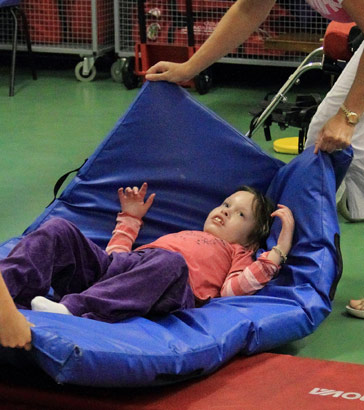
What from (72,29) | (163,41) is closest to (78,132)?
(163,41)

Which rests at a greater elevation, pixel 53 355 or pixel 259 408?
pixel 53 355

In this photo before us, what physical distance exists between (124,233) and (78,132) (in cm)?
215

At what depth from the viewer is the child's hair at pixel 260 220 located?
2.62m

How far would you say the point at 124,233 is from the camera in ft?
8.80

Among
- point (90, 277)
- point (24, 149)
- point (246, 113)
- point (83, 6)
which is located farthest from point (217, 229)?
point (83, 6)

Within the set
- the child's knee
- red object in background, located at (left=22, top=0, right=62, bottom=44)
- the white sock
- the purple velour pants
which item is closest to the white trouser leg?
the purple velour pants

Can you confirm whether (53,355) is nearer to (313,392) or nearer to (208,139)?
(313,392)

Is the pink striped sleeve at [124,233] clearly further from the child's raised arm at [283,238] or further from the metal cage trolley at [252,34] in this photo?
the metal cage trolley at [252,34]

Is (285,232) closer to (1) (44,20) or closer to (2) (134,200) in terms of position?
(2) (134,200)

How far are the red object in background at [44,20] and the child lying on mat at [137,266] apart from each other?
3664mm

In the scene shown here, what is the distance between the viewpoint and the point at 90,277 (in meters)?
2.29

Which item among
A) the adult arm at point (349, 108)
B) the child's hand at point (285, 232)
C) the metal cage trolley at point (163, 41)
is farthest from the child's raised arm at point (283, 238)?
the metal cage trolley at point (163, 41)

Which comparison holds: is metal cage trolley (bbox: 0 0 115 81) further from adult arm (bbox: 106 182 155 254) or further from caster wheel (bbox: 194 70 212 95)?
adult arm (bbox: 106 182 155 254)

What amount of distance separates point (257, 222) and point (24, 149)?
6.80 ft
